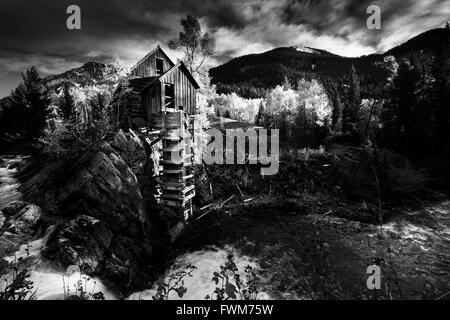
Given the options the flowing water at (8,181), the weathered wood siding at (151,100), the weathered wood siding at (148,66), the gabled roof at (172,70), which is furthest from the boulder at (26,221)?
the weathered wood siding at (148,66)

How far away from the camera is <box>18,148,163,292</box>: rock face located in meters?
6.77

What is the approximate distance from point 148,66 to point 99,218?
16.4 meters

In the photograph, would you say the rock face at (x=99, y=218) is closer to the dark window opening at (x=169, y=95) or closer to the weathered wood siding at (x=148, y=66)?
the dark window opening at (x=169, y=95)

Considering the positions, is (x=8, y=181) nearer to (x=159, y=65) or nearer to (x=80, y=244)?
(x=80, y=244)

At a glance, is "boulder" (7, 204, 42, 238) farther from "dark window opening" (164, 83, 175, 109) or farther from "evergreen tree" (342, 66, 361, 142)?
"evergreen tree" (342, 66, 361, 142)

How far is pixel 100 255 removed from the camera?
7070mm

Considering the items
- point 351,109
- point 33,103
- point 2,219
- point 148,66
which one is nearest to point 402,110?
point 351,109

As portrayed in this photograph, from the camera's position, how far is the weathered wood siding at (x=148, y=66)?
19.3 meters

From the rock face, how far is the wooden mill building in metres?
2.06

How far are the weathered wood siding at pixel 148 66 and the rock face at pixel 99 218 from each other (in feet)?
40.0

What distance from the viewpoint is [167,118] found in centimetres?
1109
